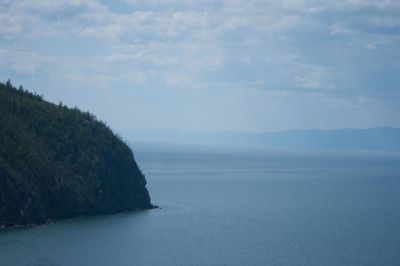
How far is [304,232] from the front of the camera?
87.2m

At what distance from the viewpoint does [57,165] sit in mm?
98688

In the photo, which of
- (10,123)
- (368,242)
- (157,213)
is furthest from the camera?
(157,213)

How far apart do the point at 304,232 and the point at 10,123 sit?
153 ft

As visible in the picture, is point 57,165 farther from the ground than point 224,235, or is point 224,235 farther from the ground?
point 57,165

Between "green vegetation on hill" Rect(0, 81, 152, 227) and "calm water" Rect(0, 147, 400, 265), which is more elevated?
"green vegetation on hill" Rect(0, 81, 152, 227)

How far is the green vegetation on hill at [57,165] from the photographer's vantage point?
3401 inches

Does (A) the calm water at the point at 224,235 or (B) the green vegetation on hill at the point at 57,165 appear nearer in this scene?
(A) the calm water at the point at 224,235

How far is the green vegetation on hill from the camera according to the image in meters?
86.4

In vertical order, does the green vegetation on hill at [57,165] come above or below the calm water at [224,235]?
above

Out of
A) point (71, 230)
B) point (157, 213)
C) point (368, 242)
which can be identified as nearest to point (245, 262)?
point (368, 242)

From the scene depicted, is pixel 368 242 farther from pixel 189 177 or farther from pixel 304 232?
pixel 189 177

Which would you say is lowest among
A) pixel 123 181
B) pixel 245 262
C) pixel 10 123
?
pixel 245 262

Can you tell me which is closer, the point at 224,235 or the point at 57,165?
the point at 224,235

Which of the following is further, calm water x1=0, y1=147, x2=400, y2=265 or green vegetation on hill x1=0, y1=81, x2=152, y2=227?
green vegetation on hill x1=0, y1=81, x2=152, y2=227
